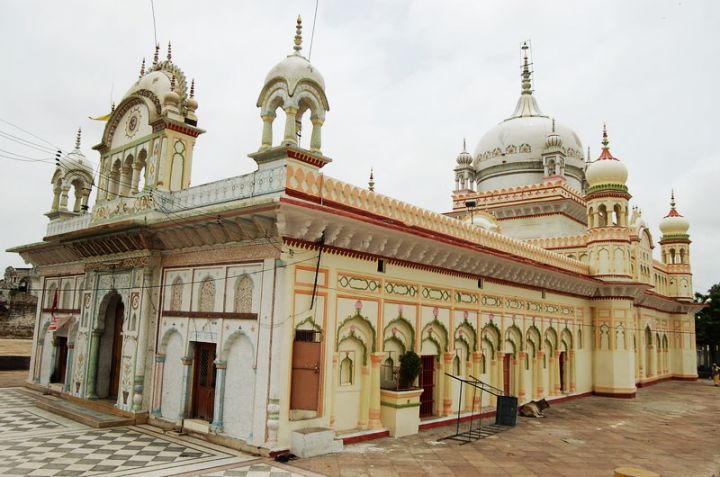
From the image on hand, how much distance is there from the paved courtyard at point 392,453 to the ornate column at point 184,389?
1.48 feet

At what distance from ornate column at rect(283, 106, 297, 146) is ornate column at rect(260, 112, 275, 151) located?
0.54m

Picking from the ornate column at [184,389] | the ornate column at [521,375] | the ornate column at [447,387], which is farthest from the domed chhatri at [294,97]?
the ornate column at [521,375]

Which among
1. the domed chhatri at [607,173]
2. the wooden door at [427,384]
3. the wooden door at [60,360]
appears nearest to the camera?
the wooden door at [427,384]

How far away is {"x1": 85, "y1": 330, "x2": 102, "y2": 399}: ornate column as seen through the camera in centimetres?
1257

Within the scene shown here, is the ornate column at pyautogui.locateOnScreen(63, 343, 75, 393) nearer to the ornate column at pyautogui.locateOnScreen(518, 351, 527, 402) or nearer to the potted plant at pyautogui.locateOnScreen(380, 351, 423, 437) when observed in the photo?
the potted plant at pyautogui.locateOnScreen(380, 351, 423, 437)

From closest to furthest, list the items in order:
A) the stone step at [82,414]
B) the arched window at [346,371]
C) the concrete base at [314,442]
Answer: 1. the concrete base at [314,442]
2. the arched window at [346,371]
3. the stone step at [82,414]

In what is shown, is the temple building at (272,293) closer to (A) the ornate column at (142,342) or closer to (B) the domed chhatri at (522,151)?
(A) the ornate column at (142,342)

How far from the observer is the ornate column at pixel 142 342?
11242 millimetres

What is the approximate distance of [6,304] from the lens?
3244 centimetres

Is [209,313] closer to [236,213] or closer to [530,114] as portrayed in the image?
[236,213]

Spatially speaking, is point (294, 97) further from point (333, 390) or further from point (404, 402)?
point (404, 402)

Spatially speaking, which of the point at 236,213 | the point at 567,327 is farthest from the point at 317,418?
the point at 567,327

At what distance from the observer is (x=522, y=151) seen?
24.9 metres

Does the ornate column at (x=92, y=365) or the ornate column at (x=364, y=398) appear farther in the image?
the ornate column at (x=92, y=365)
